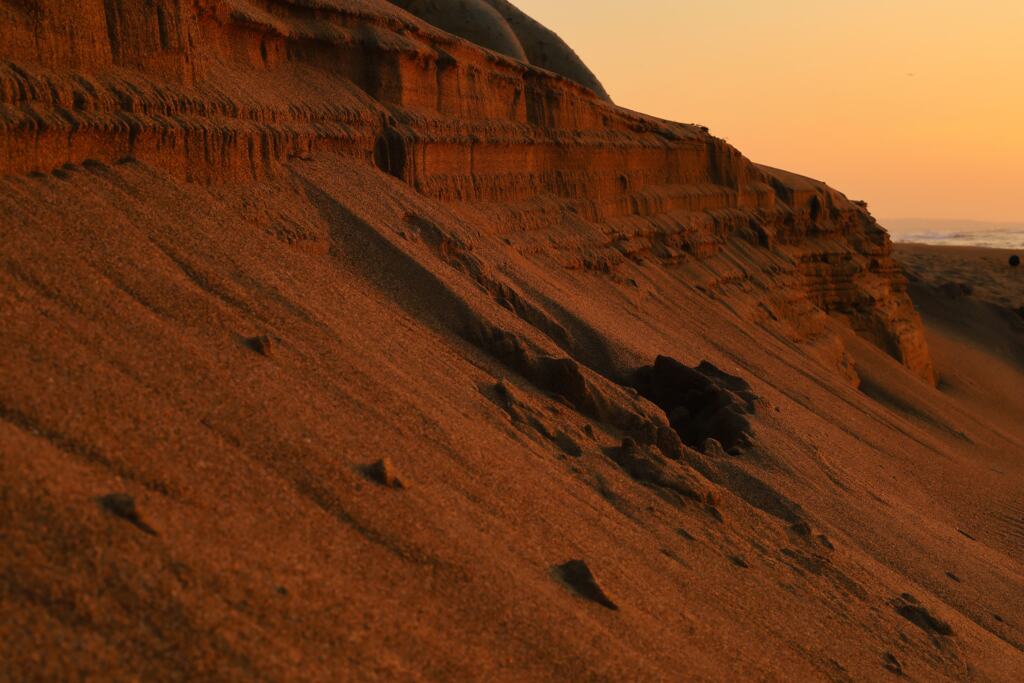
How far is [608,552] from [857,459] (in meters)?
5.08

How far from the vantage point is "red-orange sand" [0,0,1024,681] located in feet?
8.86

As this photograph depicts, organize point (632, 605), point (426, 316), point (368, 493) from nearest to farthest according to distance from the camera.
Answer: point (368, 493) < point (632, 605) < point (426, 316)

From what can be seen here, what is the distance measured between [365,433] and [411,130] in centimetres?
508

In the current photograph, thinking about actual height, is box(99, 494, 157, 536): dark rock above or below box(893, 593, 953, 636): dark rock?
above

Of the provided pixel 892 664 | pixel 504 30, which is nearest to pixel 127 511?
pixel 892 664

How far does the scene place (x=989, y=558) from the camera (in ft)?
23.6

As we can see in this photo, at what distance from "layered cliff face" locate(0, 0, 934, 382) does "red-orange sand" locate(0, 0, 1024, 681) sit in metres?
0.03

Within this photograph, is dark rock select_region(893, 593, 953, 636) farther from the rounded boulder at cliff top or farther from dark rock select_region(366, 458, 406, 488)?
the rounded boulder at cliff top

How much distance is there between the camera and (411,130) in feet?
28.1

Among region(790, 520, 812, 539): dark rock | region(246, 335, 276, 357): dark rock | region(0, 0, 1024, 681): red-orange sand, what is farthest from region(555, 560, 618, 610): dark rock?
region(790, 520, 812, 539): dark rock

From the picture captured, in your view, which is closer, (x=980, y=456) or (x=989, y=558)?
(x=989, y=558)

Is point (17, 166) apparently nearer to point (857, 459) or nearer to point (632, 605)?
point (632, 605)

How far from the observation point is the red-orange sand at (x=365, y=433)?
270 centimetres

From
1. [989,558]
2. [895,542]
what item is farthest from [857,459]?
[895,542]
